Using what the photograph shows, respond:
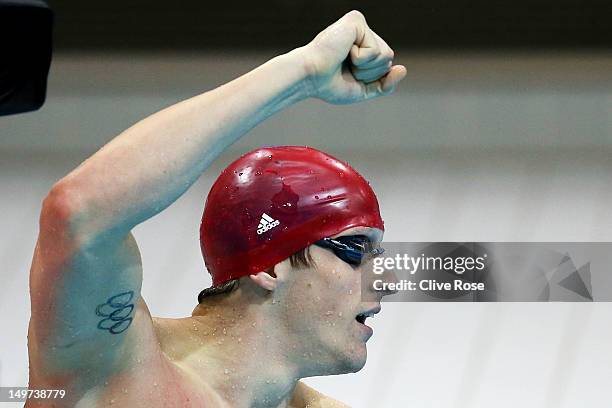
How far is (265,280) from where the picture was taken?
1.36m

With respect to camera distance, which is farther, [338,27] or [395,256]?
[395,256]

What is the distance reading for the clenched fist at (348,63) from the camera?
1022 mm

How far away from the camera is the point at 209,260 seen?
1444mm

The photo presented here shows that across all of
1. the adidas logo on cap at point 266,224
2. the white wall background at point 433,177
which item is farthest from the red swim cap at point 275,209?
the white wall background at point 433,177

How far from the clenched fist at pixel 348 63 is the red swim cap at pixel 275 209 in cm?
33


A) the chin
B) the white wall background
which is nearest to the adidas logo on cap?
the chin

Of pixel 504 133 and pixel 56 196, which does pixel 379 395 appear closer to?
pixel 504 133

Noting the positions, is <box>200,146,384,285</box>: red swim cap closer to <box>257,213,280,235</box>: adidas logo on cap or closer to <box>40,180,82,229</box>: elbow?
<box>257,213,280,235</box>: adidas logo on cap

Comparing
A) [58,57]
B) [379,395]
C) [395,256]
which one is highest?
[58,57]

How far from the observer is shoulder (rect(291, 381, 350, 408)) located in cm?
161

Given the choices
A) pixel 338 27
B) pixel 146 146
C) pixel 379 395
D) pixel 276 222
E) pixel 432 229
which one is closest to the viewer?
pixel 146 146

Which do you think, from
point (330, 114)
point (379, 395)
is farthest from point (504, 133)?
point (379, 395)

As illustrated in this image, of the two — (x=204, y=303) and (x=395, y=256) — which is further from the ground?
(x=395, y=256)

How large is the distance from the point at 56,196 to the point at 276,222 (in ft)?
1.64
